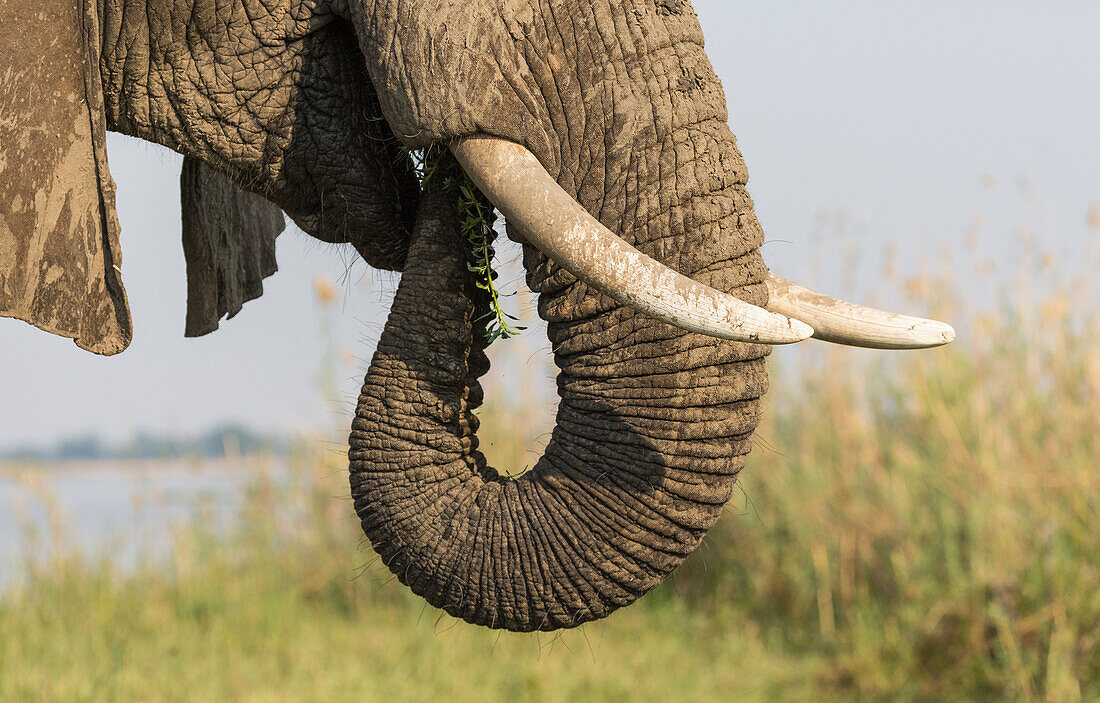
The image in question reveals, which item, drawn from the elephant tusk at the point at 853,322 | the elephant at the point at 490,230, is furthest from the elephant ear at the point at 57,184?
the elephant tusk at the point at 853,322

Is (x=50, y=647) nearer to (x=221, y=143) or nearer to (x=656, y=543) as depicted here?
(x=221, y=143)

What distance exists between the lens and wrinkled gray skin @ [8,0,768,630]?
2.19 m

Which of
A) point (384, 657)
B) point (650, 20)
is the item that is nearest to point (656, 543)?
point (650, 20)

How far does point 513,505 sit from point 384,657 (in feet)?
13.8

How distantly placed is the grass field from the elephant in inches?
125

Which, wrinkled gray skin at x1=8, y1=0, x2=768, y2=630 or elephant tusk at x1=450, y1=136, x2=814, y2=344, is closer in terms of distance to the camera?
elephant tusk at x1=450, y1=136, x2=814, y2=344

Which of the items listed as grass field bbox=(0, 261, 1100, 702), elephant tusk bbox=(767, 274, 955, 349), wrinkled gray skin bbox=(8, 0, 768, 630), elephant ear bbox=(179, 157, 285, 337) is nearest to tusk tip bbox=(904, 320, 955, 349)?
elephant tusk bbox=(767, 274, 955, 349)

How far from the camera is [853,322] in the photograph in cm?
230

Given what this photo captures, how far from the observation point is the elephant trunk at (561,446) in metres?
2.19

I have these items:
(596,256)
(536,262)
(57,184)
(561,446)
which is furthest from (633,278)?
(57,184)

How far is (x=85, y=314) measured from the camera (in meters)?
2.36

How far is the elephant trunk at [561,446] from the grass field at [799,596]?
316 cm

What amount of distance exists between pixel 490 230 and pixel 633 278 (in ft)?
1.58

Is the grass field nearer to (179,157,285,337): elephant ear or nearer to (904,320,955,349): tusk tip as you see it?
(179,157,285,337): elephant ear
